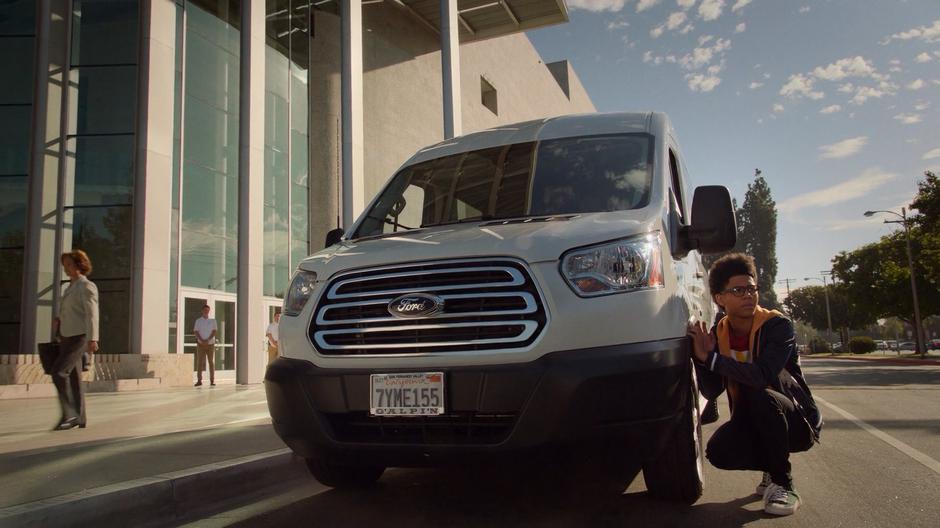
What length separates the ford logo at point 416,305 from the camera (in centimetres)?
312

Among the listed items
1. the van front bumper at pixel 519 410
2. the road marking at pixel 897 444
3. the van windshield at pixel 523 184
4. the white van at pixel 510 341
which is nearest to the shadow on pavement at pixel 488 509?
the white van at pixel 510 341

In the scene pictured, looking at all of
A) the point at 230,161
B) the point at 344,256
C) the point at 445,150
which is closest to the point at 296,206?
the point at 230,161

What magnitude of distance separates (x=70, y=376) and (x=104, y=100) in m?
10.7

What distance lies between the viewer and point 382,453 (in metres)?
3.14

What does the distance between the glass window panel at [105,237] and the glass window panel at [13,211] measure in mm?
1135

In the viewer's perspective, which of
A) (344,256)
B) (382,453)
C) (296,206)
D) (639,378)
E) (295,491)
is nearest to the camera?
(639,378)

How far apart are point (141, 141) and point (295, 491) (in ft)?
40.7

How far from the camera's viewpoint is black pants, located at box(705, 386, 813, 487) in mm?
3518

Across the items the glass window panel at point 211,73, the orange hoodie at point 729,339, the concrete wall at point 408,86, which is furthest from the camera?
the concrete wall at point 408,86

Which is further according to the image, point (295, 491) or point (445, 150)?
point (445, 150)

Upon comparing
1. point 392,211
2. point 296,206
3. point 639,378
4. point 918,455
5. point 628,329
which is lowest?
point 918,455

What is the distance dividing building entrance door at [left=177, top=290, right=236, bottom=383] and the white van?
13.2 metres

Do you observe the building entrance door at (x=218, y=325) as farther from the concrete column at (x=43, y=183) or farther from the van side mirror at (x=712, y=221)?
the van side mirror at (x=712, y=221)

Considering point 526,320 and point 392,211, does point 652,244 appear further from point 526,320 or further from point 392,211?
point 392,211
